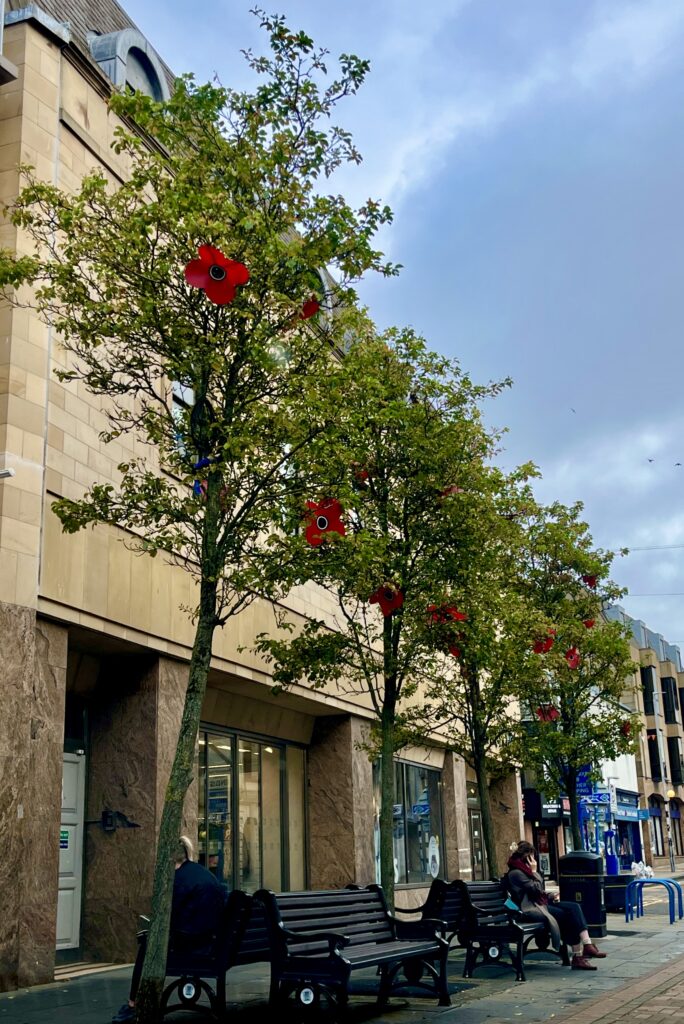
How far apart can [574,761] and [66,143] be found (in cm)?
1681

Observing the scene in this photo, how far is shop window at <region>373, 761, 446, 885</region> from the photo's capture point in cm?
2522

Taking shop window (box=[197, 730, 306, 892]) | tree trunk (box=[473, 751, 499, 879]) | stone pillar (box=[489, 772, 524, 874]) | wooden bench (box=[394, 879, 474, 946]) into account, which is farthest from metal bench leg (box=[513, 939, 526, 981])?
stone pillar (box=[489, 772, 524, 874])

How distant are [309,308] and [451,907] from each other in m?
6.57

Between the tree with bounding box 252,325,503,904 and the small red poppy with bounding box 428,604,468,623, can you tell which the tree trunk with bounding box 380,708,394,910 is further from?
the small red poppy with bounding box 428,604,468,623

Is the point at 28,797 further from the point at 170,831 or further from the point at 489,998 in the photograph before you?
the point at 489,998

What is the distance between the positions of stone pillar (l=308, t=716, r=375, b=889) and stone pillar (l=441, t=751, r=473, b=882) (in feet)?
23.6

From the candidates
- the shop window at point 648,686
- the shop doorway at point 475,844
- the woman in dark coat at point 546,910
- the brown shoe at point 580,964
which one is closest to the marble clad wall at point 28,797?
the woman in dark coat at point 546,910

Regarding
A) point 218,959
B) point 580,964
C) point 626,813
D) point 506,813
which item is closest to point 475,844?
point 506,813

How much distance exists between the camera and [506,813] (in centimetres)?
3606

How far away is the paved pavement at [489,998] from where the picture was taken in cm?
907

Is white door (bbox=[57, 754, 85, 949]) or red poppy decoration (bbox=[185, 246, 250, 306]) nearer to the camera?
red poppy decoration (bbox=[185, 246, 250, 306])

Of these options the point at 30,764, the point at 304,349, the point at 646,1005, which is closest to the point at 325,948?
the point at 646,1005

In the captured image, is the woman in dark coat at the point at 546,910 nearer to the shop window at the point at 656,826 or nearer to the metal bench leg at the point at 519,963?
the metal bench leg at the point at 519,963

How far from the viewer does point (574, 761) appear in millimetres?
24266
